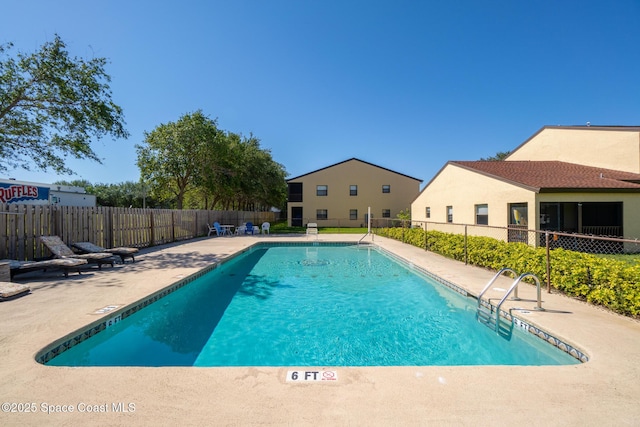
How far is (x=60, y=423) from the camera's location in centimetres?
206

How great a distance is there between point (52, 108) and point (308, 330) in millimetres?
12806

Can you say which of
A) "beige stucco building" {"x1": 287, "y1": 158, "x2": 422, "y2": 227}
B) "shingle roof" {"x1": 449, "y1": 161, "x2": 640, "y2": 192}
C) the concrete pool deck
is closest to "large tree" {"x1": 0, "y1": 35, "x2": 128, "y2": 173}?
the concrete pool deck

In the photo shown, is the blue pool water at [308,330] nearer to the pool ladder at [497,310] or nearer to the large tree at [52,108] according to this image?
the pool ladder at [497,310]

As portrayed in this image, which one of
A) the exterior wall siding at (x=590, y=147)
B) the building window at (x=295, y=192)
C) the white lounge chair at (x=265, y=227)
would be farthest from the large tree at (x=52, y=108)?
the exterior wall siding at (x=590, y=147)

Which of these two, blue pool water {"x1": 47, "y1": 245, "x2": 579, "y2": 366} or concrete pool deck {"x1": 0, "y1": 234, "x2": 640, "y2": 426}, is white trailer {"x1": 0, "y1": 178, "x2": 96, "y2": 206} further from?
concrete pool deck {"x1": 0, "y1": 234, "x2": 640, "y2": 426}

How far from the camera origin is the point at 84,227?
9805 millimetres

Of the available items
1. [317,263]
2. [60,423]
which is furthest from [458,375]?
[317,263]

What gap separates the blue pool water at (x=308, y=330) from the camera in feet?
12.7

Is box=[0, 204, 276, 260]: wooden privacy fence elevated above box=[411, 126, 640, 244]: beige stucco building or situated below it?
below

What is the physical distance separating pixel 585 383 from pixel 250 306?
517cm

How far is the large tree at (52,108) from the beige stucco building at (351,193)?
20497mm

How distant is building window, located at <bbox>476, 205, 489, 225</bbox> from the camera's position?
13484 mm

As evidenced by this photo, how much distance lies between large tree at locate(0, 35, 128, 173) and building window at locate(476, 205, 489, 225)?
16.5 m

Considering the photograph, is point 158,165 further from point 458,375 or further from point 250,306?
point 458,375
